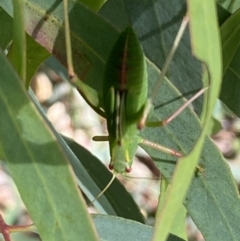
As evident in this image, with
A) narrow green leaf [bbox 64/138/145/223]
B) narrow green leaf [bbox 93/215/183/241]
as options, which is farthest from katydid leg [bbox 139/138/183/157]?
narrow green leaf [bbox 64/138/145/223]

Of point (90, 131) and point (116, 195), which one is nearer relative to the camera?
point (116, 195)

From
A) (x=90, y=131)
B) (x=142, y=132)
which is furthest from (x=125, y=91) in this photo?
(x=90, y=131)

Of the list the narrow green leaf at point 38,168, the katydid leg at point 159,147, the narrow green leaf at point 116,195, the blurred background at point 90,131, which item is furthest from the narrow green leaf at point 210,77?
the blurred background at point 90,131

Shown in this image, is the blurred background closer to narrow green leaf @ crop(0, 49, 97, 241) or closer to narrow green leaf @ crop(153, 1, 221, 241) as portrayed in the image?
narrow green leaf @ crop(0, 49, 97, 241)

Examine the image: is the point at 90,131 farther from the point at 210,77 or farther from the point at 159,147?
the point at 210,77

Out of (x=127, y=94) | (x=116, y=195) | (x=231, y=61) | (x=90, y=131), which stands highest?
(x=231, y=61)

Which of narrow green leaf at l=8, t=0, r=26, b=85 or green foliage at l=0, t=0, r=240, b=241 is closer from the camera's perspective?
green foliage at l=0, t=0, r=240, b=241
